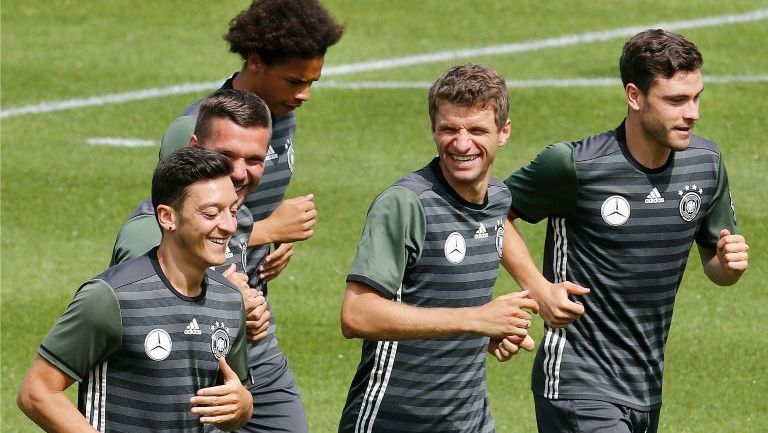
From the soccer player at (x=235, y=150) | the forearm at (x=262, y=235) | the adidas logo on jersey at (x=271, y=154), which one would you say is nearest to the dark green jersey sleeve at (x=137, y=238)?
the soccer player at (x=235, y=150)

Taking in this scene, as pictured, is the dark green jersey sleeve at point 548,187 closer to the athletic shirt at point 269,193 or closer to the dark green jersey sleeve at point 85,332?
the athletic shirt at point 269,193

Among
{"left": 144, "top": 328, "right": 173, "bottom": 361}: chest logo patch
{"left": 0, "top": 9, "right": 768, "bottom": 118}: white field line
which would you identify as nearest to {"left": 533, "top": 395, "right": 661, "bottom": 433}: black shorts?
{"left": 144, "top": 328, "right": 173, "bottom": 361}: chest logo patch

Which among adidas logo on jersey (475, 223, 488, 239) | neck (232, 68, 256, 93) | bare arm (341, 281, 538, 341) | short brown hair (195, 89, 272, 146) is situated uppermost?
neck (232, 68, 256, 93)

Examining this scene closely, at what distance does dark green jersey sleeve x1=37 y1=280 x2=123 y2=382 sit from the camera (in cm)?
554

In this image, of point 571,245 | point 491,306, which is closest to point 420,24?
point 571,245

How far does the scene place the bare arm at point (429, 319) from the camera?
580 cm

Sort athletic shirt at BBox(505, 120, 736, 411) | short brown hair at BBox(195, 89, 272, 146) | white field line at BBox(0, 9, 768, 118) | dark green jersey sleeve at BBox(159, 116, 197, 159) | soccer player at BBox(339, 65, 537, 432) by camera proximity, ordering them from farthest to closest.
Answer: white field line at BBox(0, 9, 768, 118) < athletic shirt at BBox(505, 120, 736, 411) < dark green jersey sleeve at BBox(159, 116, 197, 159) < short brown hair at BBox(195, 89, 272, 146) < soccer player at BBox(339, 65, 537, 432)

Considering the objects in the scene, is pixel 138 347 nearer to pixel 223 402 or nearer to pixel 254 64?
pixel 223 402

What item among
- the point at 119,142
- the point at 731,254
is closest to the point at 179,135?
the point at 731,254

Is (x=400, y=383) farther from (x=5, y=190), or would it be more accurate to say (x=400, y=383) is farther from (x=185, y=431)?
(x=5, y=190)

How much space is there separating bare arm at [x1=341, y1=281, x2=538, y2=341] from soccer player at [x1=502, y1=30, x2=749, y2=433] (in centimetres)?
104

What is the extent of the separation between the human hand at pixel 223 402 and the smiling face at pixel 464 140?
1.23m

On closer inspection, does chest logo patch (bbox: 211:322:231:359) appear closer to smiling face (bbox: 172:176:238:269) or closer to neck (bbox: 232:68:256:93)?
smiling face (bbox: 172:176:238:269)

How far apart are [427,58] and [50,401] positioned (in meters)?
13.0
